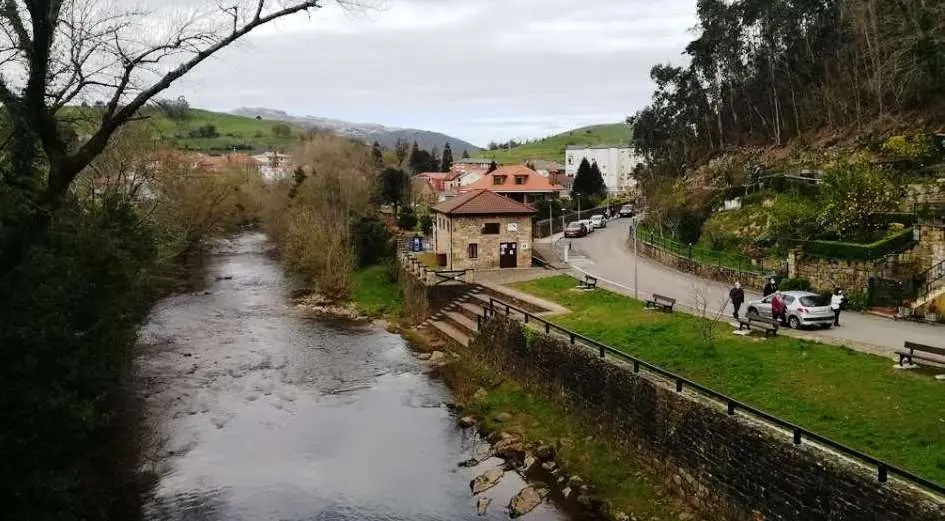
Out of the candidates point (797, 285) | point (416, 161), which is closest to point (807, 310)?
point (797, 285)

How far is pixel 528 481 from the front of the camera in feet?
62.3

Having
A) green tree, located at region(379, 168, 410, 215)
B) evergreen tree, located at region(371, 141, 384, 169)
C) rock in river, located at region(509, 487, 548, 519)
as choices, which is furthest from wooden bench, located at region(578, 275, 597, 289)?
evergreen tree, located at region(371, 141, 384, 169)

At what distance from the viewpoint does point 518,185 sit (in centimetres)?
7250

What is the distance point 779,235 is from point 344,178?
33.2 m

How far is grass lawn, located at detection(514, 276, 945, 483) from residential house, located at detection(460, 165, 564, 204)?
4665cm

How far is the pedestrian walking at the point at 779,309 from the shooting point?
23.7 metres

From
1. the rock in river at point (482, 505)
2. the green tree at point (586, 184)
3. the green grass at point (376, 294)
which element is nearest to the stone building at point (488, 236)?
the green grass at point (376, 294)

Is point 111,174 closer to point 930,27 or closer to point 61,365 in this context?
point 61,365

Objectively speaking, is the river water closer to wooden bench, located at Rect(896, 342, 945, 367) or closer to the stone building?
the stone building

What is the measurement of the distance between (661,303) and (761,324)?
229 inches

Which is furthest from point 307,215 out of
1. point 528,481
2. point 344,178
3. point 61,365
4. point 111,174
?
point 61,365

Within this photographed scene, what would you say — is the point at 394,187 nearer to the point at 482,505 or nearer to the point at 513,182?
the point at 513,182

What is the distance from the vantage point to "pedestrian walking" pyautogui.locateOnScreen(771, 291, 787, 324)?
23659 millimetres

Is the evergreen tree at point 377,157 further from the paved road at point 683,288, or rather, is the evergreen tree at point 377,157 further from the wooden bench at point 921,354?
the wooden bench at point 921,354
